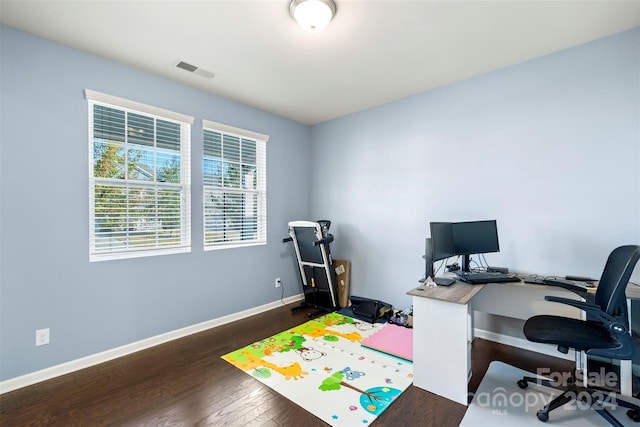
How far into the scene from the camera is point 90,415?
1.93m

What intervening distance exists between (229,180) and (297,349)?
2.22 meters

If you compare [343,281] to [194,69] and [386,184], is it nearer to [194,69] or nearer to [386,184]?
[386,184]

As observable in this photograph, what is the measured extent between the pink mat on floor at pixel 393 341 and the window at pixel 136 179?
7.64ft

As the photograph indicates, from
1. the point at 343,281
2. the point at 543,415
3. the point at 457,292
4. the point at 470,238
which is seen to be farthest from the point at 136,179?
the point at 543,415

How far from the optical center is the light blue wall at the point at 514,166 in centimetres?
239

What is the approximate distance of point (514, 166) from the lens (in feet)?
9.32

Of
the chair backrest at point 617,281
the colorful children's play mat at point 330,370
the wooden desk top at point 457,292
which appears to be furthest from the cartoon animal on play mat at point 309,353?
the chair backrest at point 617,281

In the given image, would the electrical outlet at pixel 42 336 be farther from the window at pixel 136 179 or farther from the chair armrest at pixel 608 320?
the chair armrest at pixel 608 320

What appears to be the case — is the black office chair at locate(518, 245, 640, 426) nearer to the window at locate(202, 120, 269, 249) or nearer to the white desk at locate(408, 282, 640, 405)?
the white desk at locate(408, 282, 640, 405)

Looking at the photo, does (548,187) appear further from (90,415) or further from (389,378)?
(90,415)

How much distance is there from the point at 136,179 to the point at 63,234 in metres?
0.78

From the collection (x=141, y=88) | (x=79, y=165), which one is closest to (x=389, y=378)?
(x=79, y=165)

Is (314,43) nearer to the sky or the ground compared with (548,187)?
nearer to the sky

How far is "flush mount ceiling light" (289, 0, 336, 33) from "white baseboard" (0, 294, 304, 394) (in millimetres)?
3254
